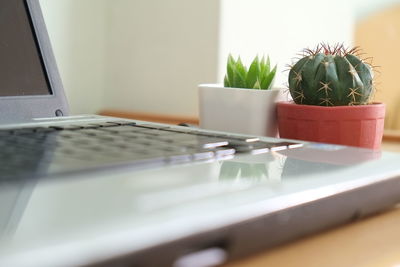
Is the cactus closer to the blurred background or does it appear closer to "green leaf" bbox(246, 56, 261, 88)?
"green leaf" bbox(246, 56, 261, 88)

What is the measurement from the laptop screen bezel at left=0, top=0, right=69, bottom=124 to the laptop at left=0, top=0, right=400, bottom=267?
4.5 inches

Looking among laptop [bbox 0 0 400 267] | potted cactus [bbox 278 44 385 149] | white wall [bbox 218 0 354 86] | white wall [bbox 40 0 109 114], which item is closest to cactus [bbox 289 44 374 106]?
potted cactus [bbox 278 44 385 149]

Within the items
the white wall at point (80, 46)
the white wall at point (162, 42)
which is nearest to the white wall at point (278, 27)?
the white wall at point (162, 42)

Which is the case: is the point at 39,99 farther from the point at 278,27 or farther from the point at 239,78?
the point at 278,27

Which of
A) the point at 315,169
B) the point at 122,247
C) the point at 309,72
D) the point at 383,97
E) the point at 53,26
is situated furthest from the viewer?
the point at 383,97

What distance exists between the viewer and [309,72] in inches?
28.0

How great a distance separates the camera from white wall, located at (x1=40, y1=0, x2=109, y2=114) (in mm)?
1294

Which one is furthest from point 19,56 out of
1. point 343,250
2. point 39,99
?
point 343,250

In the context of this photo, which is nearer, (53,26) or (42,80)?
(42,80)

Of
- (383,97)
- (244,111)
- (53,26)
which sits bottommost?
(383,97)

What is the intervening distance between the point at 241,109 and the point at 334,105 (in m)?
0.13

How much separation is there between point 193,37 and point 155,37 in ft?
0.37

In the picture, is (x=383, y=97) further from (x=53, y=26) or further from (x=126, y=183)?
(x=126, y=183)

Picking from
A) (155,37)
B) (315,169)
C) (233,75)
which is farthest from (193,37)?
(315,169)
